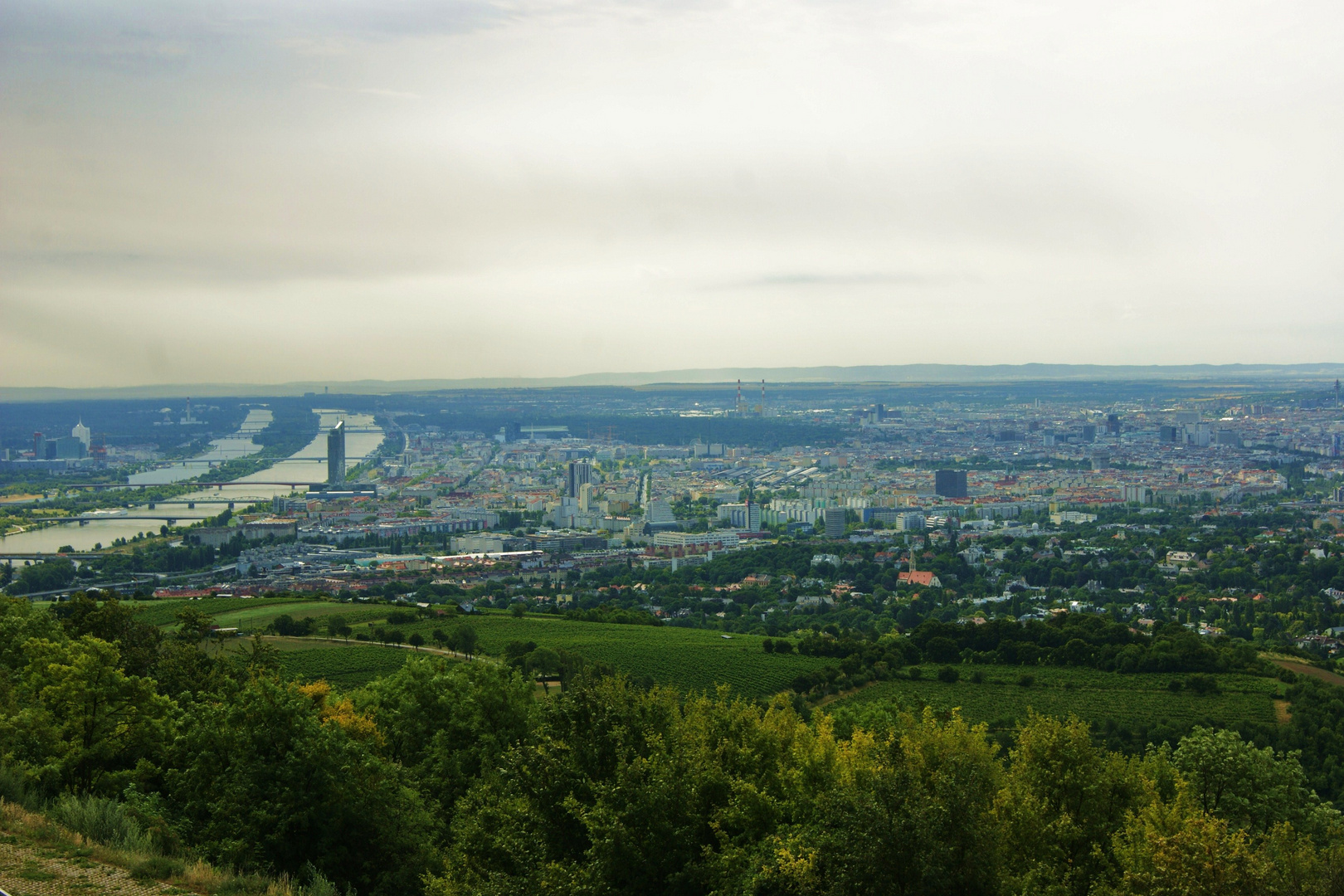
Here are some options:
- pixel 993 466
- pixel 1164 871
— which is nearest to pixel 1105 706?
pixel 1164 871

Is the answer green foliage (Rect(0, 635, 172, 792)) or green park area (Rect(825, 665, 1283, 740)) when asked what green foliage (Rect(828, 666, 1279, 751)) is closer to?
green park area (Rect(825, 665, 1283, 740))

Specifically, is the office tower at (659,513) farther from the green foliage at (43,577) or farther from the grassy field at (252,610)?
the grassy field at (252,610)

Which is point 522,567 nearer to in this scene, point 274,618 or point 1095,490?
point 274,618

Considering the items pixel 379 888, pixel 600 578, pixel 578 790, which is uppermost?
pixel 578 790

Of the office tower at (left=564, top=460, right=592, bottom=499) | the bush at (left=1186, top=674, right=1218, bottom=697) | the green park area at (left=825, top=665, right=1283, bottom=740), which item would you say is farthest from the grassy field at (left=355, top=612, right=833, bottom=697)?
the office tower at (left=564, top=460, right=592, bottom=499)

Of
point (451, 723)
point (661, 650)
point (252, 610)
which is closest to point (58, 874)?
point (451, 723)
